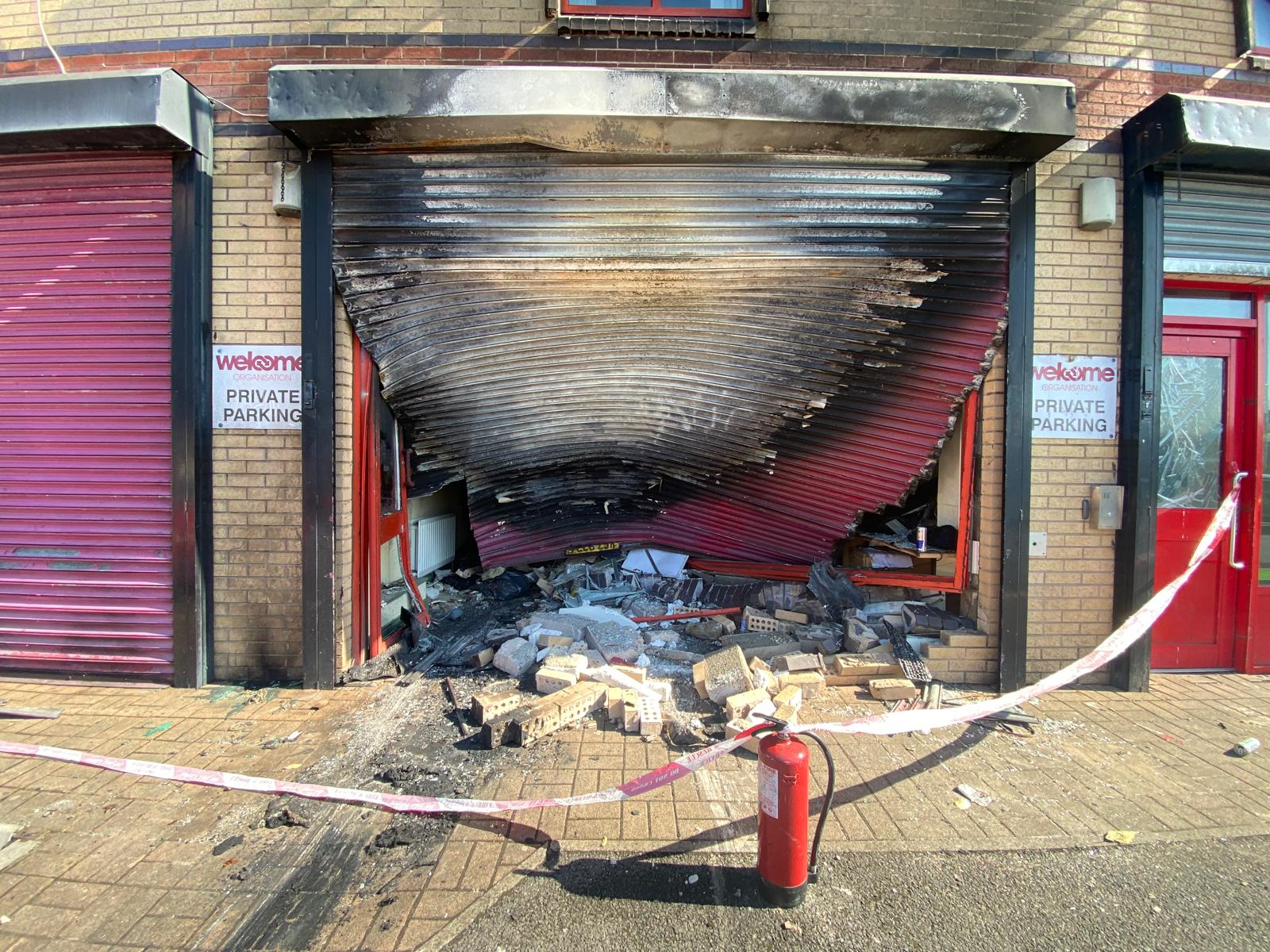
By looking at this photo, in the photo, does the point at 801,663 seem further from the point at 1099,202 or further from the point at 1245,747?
the point at 1099,202

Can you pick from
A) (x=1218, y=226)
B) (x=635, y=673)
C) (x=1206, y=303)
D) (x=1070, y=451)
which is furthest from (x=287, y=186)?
(x=1206, y=303)

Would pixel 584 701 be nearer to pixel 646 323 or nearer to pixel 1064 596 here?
pixel 646 323

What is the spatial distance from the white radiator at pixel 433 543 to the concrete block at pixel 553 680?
6.98 ft

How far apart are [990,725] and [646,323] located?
11.6 feet

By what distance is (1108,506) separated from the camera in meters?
4.11

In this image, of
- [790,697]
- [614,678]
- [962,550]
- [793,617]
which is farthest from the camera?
[793,617]

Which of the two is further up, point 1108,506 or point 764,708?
point 1108,506

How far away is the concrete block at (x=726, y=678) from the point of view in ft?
12.3

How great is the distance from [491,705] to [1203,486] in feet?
18.1

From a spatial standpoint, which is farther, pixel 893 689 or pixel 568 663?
pixel 568 663

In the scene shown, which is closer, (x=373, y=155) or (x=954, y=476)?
(x=373, y=155)

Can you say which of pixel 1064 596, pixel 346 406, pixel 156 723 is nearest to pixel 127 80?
pixel 346 406

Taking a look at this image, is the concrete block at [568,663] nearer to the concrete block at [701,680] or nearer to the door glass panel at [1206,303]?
the concrete block at [701,680]

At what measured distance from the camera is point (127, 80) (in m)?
3.76
